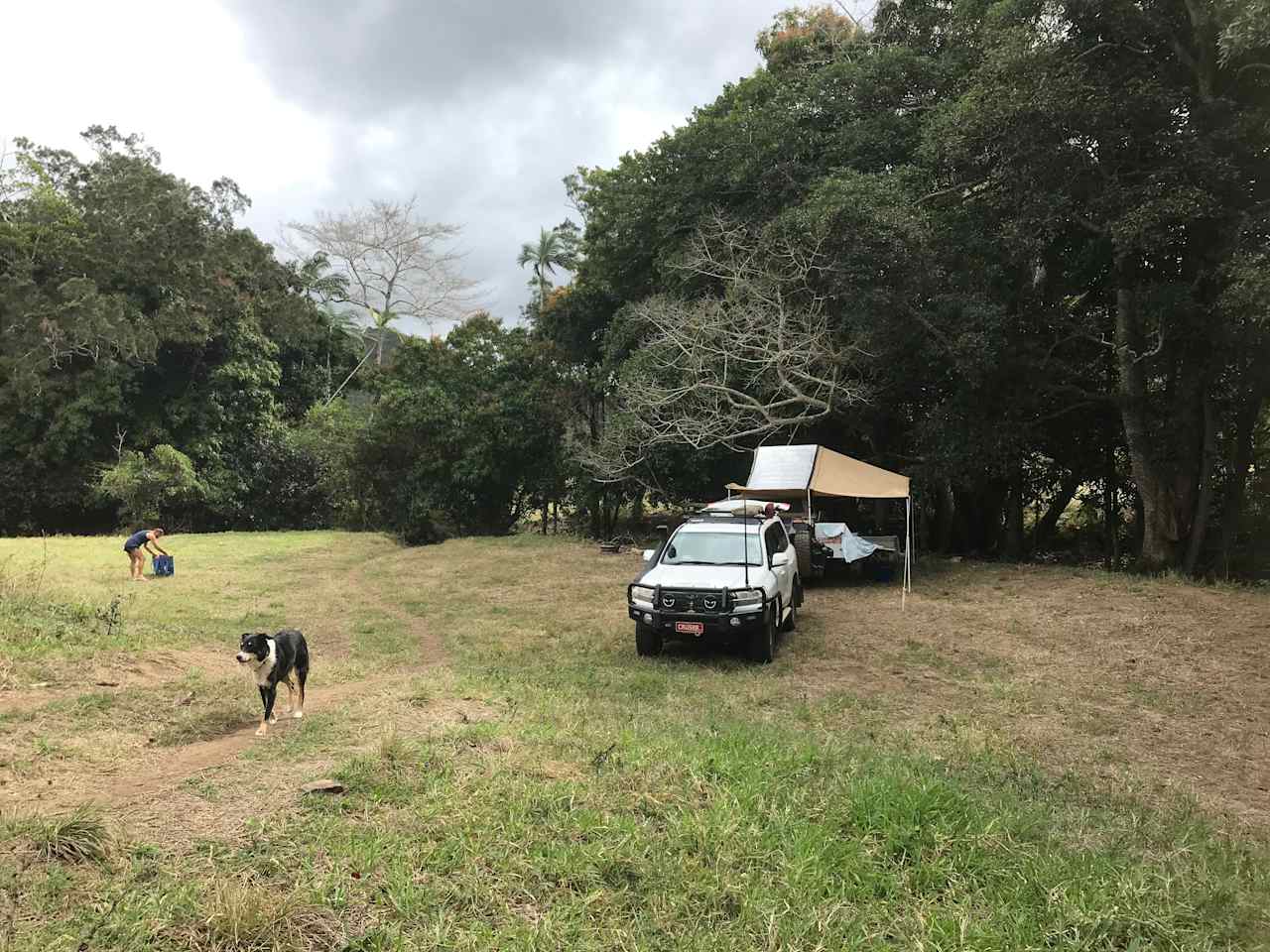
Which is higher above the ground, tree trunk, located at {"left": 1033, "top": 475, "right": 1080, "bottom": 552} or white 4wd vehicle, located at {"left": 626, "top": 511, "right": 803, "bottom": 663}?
tree trunk, located at {"left": 1033, "top": 475, "right": 1080, "bottom": 552}

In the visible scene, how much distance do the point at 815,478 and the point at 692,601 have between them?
6.78 metres

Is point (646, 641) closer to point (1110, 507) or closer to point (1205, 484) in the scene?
point (1205, 484)

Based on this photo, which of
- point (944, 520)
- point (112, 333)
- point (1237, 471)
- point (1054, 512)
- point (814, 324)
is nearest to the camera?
point (1237, 471)

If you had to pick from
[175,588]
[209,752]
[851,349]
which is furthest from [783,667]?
[175,588]

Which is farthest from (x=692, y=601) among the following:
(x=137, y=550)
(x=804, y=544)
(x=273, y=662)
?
(x=137, y=550)

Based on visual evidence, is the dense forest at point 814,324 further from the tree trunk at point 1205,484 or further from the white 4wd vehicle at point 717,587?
the white 4wd vehicle at point 717,587

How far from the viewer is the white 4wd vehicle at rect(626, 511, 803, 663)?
7973 mm

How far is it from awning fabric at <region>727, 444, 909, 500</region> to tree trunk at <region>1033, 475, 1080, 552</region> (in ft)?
23.9

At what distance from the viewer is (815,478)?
46.0 feet

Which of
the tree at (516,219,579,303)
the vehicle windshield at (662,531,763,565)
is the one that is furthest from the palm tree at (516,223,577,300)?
the vehicle windshield at (662,531,763,565)

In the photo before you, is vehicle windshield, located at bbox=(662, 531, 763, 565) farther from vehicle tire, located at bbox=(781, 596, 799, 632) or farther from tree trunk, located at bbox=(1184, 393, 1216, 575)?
tree trunk, located at bbox=(1184, 393, 1216, 575)

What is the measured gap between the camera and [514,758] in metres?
4.35

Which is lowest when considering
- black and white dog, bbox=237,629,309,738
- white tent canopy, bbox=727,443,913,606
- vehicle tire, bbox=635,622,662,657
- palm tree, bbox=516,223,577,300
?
vehicle tire, bbox=635,622,662,657

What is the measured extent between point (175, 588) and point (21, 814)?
11.0 metres
